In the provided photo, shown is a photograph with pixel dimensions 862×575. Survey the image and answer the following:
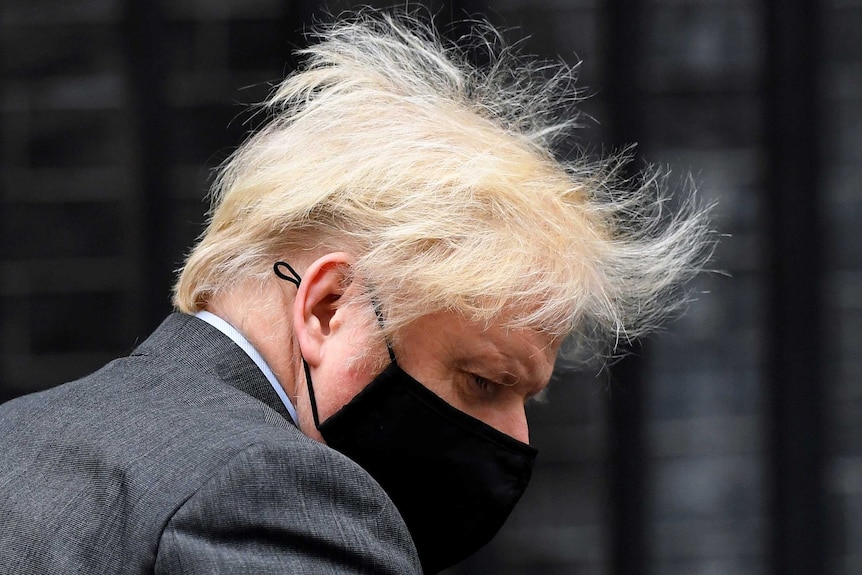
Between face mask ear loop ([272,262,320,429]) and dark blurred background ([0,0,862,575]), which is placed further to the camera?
dark blurred background ([0,0,862,575])

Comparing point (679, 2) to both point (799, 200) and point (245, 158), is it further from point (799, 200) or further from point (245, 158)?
point (245, 158)

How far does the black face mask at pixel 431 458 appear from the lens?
52.6 inches

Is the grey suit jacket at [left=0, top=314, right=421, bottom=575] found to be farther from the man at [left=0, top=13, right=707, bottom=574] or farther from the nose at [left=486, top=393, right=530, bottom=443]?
the nose at [left=486, top=393, right=530, bottom=443]

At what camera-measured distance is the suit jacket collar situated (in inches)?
49.6

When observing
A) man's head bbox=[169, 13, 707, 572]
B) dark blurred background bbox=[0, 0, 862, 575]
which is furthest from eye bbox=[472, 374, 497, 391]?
dark blurred background bbox=[0, 0, 862, 575]

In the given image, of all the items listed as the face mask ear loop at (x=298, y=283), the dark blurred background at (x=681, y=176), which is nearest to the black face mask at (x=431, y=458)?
the face mask ear loop at (x=298, y=283)

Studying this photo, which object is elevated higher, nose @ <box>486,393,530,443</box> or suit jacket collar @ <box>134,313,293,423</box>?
suit jacket collar @ <box>134,313,293,423</box>

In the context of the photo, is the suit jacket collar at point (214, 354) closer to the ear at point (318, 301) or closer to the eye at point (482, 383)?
the ear at point (318, 301)

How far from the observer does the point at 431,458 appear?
4.64 ft

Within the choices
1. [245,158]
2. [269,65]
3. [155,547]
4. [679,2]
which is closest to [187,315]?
[245,158]

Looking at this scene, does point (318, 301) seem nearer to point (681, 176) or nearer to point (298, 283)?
point (298, 283)

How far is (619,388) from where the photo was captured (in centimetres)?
404

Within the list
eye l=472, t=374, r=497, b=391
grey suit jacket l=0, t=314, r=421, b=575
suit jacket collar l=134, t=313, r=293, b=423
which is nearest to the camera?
grey suit jacket l=0, t=314, r=421, b=575

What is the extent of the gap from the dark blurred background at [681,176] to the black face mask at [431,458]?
259cm
